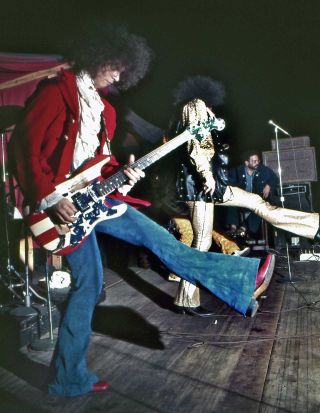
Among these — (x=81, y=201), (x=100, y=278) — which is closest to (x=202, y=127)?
(x=81, y=201)

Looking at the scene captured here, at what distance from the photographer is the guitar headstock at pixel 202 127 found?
331cm

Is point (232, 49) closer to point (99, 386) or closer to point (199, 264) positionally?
point (199, 264)

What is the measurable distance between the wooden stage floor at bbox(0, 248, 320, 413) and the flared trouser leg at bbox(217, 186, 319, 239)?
85 cm

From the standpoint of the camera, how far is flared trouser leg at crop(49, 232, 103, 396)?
2359 millimetres

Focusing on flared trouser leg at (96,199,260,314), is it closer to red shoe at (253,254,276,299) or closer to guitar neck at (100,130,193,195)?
guitar neck at (100,130,193,195)

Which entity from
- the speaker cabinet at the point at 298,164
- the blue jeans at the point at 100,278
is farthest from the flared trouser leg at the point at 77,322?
the speaker cabinet at the point at 298,164

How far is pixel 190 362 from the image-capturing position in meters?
2.94

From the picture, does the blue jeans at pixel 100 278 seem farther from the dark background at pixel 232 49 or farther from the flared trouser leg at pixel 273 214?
the dark background at pixel 232 49

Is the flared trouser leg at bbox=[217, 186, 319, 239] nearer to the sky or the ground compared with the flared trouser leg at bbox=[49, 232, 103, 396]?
nearer to the sky

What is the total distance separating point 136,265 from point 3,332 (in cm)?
377

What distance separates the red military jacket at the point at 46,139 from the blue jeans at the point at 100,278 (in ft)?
1.36

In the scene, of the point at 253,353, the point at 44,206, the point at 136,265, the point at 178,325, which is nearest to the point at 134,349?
the point at 178,325

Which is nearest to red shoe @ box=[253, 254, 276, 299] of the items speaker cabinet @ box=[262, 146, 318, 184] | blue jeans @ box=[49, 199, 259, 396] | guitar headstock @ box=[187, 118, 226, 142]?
blue jeans @ box=[49, 199, 259, 396]

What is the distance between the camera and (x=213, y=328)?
3.71 m
